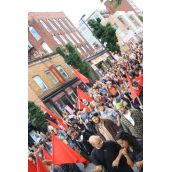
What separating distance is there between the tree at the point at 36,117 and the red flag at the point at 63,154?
0.20 meters

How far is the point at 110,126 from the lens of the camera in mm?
4543

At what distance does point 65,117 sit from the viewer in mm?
4766

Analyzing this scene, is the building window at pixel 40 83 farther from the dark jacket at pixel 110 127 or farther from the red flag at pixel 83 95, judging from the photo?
the dark jacket at pixel 110 127

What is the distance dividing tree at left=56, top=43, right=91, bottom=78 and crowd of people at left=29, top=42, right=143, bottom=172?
167 mm

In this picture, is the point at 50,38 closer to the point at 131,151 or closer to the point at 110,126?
the point at 110,126

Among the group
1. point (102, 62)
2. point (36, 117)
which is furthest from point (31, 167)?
point (102, 62)

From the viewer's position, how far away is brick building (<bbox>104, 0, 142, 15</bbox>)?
14.7 ft

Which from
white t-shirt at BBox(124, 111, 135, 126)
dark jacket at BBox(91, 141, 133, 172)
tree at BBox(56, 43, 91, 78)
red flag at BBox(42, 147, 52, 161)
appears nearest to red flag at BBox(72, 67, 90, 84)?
tree at BBox(56, 43, 91, 78)

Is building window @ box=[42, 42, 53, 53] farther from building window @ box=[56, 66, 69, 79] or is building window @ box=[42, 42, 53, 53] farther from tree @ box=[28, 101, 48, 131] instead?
tree @ box=[28, 101, 48, 131]

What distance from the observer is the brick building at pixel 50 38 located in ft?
15.6

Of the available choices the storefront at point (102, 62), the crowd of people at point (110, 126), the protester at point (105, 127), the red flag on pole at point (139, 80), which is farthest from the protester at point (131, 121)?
the storefront at point (102, 62)
